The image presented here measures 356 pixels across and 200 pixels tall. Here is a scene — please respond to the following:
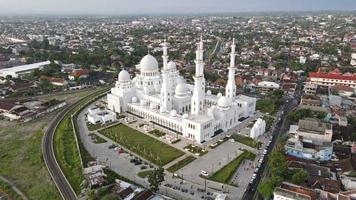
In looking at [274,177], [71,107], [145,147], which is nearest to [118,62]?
[71,107]

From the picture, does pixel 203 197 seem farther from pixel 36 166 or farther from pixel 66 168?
pixel 36 166

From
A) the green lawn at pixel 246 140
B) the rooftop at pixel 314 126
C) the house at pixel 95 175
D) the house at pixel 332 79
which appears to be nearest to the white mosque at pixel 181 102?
the green lawn at pixel 246 140

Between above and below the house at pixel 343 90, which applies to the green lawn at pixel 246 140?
below

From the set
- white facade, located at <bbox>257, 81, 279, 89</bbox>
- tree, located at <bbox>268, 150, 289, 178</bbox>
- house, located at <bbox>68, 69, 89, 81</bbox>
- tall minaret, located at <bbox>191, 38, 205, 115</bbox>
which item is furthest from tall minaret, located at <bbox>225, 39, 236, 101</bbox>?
house, located at <bbox>68, 69, 89, 81</bbox>

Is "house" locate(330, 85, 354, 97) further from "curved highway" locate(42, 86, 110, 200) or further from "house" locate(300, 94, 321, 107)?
"curved highway" locate(42, 86, 110, 200)

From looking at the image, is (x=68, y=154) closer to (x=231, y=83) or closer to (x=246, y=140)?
(x=246, y=140)

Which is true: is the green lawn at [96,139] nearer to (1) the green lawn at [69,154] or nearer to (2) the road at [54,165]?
(1) the green lawn at [69,154]
